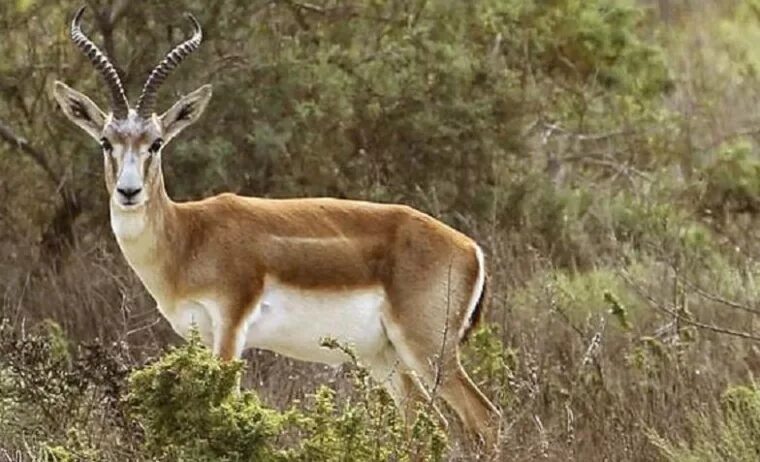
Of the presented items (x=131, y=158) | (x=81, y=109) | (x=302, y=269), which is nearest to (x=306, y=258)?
(x=302, y=269)

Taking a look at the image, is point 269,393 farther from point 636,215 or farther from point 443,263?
point 636,215

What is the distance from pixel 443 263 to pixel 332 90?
11.1 ft

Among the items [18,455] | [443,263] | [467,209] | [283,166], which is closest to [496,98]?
[467,209]

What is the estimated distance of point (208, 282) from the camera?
27.6 feet

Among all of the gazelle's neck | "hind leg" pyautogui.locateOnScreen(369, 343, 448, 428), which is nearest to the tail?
"hind leg" pyautogui.locateOnScreen(369, 343, 448, 428)

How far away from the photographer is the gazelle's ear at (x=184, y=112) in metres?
8.86

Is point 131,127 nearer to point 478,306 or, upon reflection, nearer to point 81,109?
point 81,109

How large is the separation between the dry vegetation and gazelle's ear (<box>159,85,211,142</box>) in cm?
122

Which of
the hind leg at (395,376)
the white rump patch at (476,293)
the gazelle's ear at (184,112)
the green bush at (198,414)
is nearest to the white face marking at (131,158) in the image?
the gazelle's ear at (184,112)

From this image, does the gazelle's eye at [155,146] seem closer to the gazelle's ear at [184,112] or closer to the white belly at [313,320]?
the gazelle's ear at [184,112]

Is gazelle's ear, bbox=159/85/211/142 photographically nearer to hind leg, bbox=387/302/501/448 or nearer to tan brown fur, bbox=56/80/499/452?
tan brown fur, bbox=56/80/499/452

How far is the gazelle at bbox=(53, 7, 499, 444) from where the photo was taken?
842 cm

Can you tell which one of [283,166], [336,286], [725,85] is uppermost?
[336,286]

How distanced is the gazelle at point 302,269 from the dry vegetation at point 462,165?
28 centimetres
